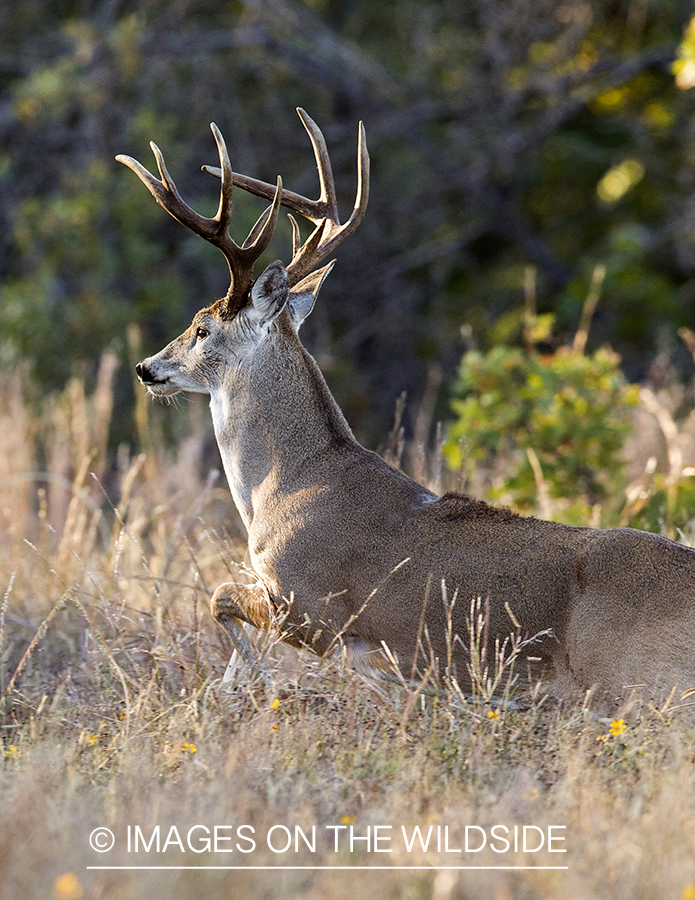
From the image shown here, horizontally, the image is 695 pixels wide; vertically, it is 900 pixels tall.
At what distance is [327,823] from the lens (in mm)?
3604

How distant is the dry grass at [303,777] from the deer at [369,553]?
6.4 inches

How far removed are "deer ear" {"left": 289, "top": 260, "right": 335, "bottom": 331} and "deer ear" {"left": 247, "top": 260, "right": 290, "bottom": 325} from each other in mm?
289

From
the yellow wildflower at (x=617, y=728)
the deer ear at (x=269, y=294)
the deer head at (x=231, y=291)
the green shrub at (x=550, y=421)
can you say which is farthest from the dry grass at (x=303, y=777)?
the green shrub at (x=550, y=421)

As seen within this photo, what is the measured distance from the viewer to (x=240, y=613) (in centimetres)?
489

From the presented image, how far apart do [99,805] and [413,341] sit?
13.7m

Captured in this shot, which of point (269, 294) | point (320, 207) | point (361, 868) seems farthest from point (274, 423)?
point (361, 868)

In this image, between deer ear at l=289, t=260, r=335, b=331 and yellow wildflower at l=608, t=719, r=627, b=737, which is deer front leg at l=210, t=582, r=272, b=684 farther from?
yellow wildflower at l=608, t=719, r=627, b=737

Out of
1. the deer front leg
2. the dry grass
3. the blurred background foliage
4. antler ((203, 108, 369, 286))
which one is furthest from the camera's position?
the blurred background foliage

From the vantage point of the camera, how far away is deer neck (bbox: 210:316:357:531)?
16.4 feet

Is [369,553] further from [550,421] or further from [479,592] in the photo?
[550,421]

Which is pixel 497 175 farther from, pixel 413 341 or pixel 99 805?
pixel 99 805

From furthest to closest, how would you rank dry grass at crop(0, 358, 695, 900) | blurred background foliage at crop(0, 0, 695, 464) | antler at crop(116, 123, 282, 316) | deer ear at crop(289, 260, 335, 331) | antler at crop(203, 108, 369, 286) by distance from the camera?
blurred background foliage at crop(0, 0, 695, 464) → antler at crop(203, 108, 369, 286) → deer ear at crop(289, 260, 335, 331) → antler at crop(116, 123, 282, 316) → dry grass at crop(0, 358, 695, 900)

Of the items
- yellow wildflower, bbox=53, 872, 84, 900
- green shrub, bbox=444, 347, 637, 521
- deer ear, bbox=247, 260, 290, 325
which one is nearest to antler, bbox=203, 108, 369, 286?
deer ear, bbox=247, 260, 290, 325

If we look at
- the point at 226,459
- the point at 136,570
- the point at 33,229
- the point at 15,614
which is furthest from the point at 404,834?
the point at 33,229
